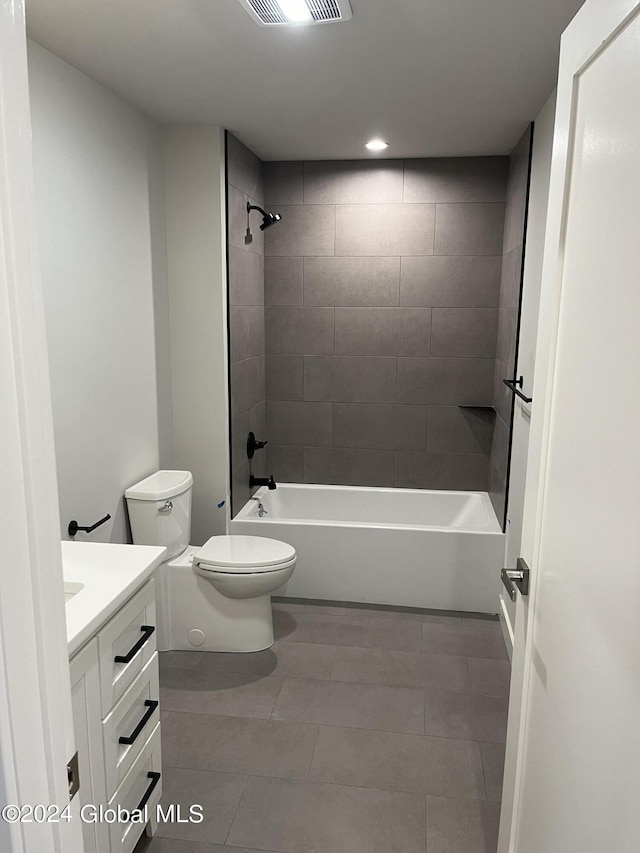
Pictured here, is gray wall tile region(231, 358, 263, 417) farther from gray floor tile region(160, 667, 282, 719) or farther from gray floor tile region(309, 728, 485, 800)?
gray floor tile region(309, 728, 485, 800)

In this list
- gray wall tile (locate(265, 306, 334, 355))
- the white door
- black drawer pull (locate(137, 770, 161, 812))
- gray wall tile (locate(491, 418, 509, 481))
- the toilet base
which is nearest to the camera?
the white door

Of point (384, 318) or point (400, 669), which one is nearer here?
point (400, 669)

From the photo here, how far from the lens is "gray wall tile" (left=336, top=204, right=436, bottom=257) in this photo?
398 cm

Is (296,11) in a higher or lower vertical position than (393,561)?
higher

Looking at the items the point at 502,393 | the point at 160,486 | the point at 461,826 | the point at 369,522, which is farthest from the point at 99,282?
the point at 461,826

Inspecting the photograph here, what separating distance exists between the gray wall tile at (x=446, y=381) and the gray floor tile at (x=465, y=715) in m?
1.90

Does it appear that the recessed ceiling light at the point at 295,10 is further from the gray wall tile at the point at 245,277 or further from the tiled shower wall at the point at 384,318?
the tiled shower wall at the point at 384,318

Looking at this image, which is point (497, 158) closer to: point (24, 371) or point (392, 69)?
point (392, 69)

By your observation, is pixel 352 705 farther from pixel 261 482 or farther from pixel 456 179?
pixel 456 179

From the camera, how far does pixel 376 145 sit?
3584 mm

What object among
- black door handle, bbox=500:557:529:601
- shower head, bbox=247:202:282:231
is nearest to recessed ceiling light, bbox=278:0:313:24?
black door handle, bbox=500:557:529:601

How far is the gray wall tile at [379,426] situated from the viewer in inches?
166

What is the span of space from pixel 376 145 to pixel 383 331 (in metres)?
1.09

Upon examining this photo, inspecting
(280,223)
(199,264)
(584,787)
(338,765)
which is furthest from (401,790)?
(280,223)
